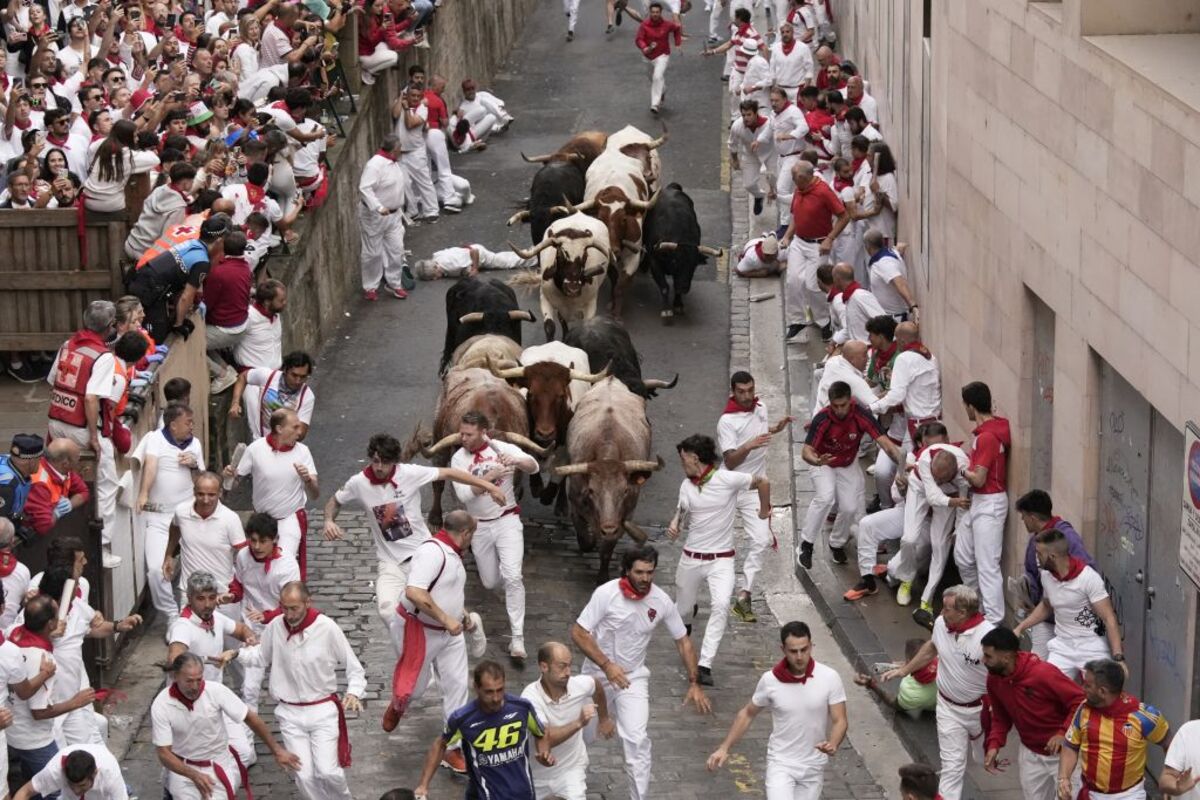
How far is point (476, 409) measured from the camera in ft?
57.2

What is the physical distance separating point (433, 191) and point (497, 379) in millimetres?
8153

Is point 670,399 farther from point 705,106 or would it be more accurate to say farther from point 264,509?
point 705,106

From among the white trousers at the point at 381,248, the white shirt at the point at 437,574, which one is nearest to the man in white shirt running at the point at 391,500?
the white shirt at the point at 437,574

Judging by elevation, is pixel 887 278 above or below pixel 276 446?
above

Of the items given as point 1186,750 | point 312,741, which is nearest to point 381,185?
point 312,741

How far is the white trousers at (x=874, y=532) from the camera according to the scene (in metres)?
16.1

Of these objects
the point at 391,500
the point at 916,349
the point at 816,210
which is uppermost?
the point at 816,210

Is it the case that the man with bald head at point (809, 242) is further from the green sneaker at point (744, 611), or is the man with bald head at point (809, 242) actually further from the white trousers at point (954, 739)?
the white trousers at point (954, 739)

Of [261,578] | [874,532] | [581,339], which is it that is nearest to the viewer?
[261,578]

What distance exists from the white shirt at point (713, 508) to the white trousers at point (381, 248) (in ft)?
28.4

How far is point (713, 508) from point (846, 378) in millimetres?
2097

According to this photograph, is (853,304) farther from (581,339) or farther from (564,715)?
(564,715)

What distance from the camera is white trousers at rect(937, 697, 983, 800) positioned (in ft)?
42.7

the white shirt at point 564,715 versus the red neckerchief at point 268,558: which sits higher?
the red neckerchief at point 268,558
